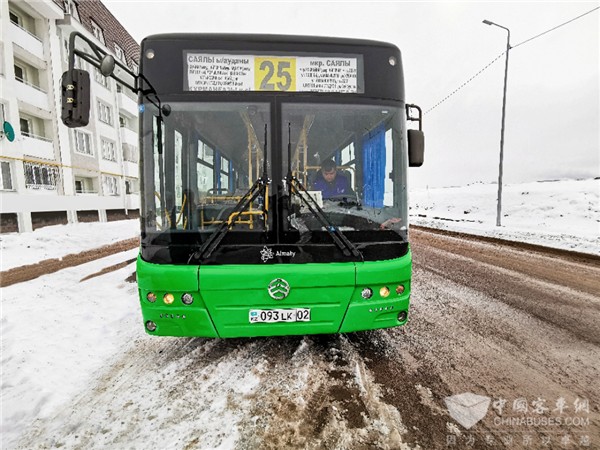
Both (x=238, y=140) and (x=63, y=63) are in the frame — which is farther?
(x=63, y=63)

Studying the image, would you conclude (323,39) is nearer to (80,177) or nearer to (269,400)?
(269,400)

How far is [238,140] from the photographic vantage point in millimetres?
3080

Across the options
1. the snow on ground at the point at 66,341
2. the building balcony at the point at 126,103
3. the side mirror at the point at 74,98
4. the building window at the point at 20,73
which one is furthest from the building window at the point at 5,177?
the side mirror at the point at 74,98

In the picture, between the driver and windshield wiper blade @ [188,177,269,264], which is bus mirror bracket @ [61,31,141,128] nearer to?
windshield wiper blade @ [188,177,269,264]

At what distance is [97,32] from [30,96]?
10.1m

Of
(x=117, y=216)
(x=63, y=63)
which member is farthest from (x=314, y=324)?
(x=117, y=216)

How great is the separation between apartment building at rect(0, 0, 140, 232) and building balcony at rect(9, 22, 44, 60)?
0.05 m

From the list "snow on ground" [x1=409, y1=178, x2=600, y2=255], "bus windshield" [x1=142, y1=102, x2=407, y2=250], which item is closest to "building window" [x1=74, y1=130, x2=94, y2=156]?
"bus windshield" [x1=142, y1=102, x2=407, y2=250]

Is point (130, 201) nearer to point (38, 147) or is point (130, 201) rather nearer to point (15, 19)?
point (38, 147)

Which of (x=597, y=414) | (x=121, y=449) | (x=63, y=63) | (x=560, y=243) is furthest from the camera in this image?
(x=63, y=63)

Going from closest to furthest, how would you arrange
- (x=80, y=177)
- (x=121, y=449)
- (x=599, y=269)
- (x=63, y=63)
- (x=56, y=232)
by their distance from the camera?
(x=121, y=449), (x=599, y=269), (x=56, y=232), (x=63, y=63), (x=80, y=177)

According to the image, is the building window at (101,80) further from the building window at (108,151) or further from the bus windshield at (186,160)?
the bus windshield at (186,160)

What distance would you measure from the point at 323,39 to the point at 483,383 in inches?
134

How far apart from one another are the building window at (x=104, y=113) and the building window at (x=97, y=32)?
15.1ft
